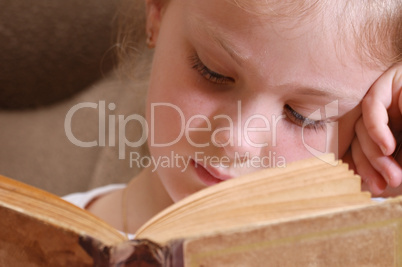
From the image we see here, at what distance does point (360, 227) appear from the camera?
496 mm

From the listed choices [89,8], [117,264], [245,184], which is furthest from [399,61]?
[89,8]

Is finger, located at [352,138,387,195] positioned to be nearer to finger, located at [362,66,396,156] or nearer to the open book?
finger, located at [362,66,396,156]

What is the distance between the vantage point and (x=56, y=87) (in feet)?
4.32

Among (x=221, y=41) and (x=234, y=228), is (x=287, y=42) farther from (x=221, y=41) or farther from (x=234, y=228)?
(x=234, y=228)

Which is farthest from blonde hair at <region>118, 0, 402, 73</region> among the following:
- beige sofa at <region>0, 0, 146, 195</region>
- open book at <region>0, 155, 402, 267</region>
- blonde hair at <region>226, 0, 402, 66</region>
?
beige sofa at <region>0, 0, 146, 195</region>

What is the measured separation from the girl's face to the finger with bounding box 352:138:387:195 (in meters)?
0.02

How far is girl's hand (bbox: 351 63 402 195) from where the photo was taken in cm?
72

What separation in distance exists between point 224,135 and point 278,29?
0.52 feet

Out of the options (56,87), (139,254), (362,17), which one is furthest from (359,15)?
(56,87)

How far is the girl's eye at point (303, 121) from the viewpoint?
2.41ft

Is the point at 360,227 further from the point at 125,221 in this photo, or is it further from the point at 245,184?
the point at 125,221

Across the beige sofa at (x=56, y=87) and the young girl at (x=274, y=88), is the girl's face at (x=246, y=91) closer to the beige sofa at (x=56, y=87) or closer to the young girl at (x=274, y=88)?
the young girl at (x=274, y=88)

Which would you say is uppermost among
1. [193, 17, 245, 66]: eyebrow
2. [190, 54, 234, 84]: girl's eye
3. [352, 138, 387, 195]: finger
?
[193, 17, 245, 66]: eyebrow

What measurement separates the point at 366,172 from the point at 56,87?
0.84m
